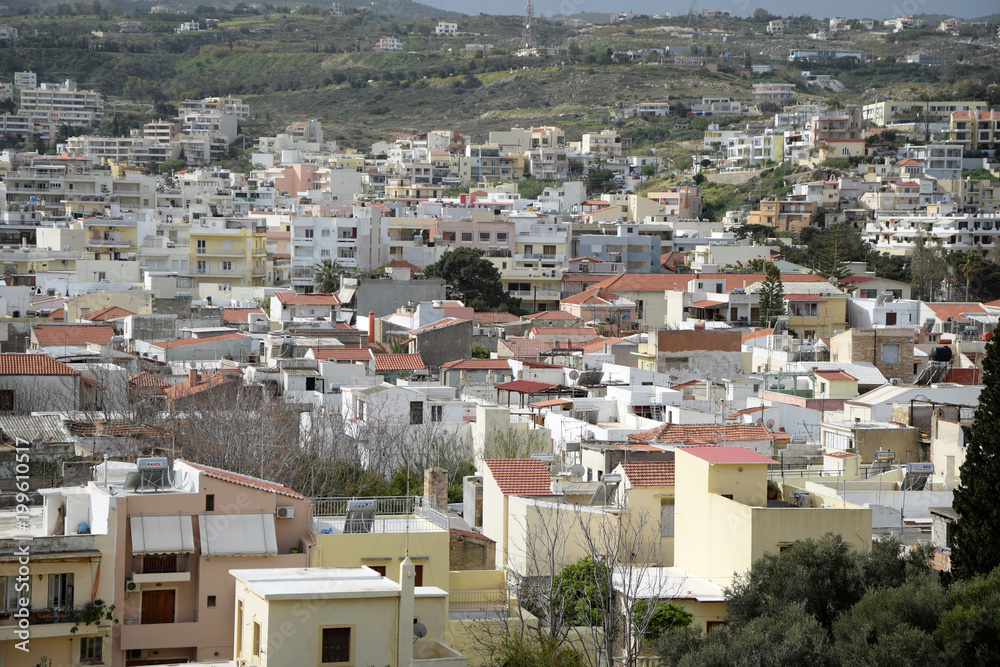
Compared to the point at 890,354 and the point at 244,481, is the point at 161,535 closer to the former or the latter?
the point at 244,481

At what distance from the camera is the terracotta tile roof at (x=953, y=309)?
53906 mm

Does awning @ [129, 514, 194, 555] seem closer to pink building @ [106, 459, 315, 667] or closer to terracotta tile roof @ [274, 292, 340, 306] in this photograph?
pink building @ [106, 459, 315, 667]

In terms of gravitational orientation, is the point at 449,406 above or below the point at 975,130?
below

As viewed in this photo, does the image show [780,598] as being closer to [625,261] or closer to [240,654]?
[240,654]

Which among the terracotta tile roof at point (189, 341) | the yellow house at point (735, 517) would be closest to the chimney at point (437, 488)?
the yellow house at point (735, 517)

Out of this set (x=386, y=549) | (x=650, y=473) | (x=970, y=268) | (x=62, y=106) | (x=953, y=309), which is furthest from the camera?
(x=62, y=106)

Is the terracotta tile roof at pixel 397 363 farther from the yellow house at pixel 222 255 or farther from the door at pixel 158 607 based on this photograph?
the yellow house at pixel 222 255

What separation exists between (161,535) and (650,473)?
730 centimetres

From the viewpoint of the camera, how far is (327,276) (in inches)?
2734

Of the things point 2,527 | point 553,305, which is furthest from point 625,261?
point 2,527

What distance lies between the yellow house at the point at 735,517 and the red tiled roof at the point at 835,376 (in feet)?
53.3

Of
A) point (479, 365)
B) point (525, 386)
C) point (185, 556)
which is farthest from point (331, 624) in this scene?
point (479, 365)

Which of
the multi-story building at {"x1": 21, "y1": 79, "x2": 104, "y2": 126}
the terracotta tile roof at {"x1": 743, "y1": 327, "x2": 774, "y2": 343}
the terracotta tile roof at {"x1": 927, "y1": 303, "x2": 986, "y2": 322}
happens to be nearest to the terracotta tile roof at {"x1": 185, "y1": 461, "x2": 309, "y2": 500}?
the terracotta tile roof at {"x1": 743, "y1": 327, "x2": 774, "y2": 343}

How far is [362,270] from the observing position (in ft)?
237
